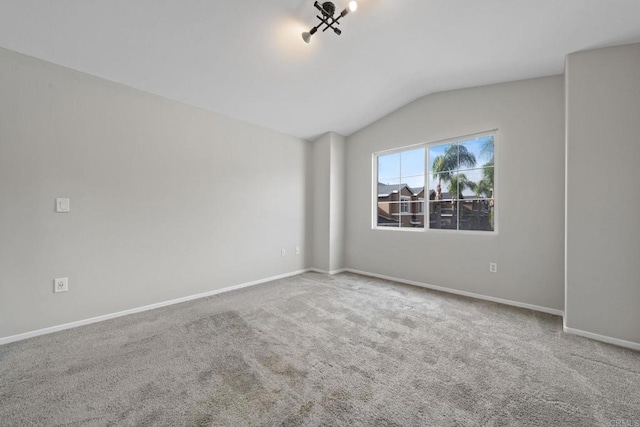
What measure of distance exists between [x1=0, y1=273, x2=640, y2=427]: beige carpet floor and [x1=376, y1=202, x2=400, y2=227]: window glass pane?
179cm

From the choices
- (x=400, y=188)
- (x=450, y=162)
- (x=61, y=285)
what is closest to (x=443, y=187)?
(x=450, y=162)

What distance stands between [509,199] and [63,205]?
4816 mm

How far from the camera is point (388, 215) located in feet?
14.4

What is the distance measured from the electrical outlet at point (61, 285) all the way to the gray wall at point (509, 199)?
4.06 m

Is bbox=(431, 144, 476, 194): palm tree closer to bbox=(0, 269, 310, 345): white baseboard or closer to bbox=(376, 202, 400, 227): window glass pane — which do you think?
bbox=(376, 202, 400, 227): window glass pane

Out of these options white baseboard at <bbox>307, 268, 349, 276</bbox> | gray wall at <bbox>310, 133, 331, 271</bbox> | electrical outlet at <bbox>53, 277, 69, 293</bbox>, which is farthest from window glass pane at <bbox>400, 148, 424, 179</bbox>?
electrical outlet at <bbox>53, 277, 69, 293</bbox>

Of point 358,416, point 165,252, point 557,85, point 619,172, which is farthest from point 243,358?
point 557,85

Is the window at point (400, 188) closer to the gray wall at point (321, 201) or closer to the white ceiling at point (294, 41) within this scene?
the gray wall at point (321, 201)

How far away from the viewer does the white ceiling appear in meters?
1.99

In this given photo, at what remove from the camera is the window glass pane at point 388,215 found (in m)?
4.30

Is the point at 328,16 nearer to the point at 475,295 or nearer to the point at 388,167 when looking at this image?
the point at 388,167

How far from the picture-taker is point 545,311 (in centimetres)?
282

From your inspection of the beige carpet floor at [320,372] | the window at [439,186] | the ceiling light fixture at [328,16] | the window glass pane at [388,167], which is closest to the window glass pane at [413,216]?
the window at [439,186]

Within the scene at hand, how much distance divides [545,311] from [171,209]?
4512 millimetres
